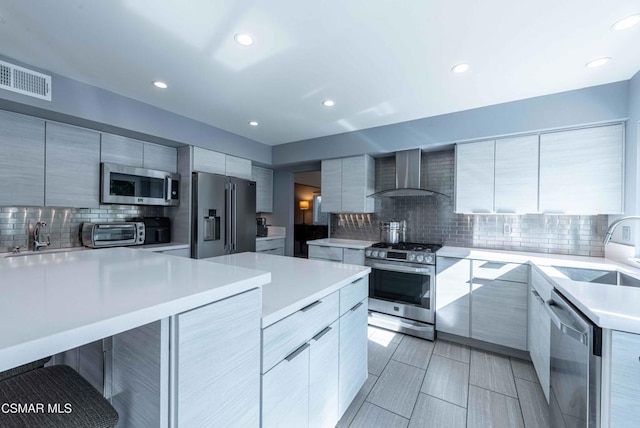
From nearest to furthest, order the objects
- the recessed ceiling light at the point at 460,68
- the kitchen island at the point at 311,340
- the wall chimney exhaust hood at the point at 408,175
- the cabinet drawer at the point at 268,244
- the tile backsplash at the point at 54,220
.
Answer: the kitchen island at the point at 311,340, the recessed ceiling light at the point at 460,68, the tile backsplash at the point at 54,220, the wall chimney exhaust hood at the point at 408,175, the cabinet drawer at the point at 268,244

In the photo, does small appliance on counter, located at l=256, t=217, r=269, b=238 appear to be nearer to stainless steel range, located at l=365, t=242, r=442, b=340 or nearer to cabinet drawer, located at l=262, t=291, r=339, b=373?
stainless steel range, located at l=365, t=242, r=442, b=340

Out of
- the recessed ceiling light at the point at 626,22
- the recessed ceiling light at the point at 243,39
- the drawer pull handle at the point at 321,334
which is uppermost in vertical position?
the recessed ceiling light at the point at 626,22

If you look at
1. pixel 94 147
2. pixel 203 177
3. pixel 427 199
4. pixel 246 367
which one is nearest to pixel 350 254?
pixel 427 199

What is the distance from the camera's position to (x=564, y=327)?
4.16 ft

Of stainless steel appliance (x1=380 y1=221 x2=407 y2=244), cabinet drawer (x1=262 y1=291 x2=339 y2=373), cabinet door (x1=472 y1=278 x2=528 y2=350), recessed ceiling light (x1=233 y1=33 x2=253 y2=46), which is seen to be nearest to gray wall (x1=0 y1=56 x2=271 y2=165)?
recessed ceiling light (x1=233 y1=33 x2=253 y2=46)

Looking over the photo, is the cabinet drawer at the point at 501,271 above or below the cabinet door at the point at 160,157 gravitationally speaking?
below

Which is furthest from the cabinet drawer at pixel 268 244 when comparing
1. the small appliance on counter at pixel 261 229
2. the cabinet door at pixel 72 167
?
the cabinet door at pixel 72 167

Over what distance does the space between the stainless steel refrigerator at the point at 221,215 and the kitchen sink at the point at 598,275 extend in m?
3.52

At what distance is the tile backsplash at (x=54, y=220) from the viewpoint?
2367mm

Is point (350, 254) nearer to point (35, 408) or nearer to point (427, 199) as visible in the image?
point (427, 199)

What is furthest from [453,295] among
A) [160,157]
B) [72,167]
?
[72,167]

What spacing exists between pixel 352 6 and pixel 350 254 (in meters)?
2.52

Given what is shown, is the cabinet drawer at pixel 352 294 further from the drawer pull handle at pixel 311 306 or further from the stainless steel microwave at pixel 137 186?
the stainless steel microwave at pixel 137 186

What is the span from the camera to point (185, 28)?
161 cm
